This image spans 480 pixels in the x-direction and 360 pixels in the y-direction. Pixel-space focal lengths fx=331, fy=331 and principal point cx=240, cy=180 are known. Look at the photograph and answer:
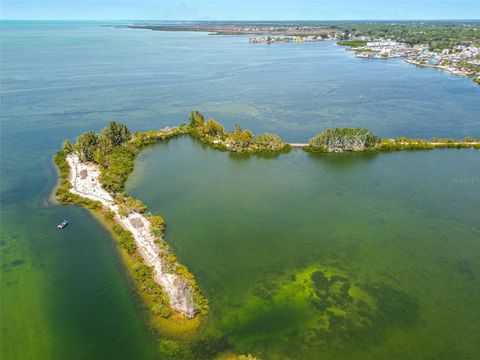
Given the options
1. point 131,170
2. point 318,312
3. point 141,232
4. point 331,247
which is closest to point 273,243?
point 331,247

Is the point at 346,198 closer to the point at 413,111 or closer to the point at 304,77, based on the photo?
the point at 413,111

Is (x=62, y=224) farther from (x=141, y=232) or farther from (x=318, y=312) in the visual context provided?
(x=318, y=312)

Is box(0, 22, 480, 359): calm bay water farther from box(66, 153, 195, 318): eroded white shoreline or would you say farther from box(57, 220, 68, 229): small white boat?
box(66, 153, 195, 318): eroded white shoreline

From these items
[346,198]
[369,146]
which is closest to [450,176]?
[369,146]

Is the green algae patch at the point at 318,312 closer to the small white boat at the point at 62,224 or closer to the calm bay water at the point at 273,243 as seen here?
the calm bay water at the point at 273,243

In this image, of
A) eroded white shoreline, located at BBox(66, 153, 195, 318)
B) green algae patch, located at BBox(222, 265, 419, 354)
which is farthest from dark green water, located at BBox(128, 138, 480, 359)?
eroded white shoreline, located at BBox(66, 153, 195, 318)

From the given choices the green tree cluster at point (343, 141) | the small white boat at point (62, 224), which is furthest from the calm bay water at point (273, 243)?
the green tree cluster at point (343, 141)
